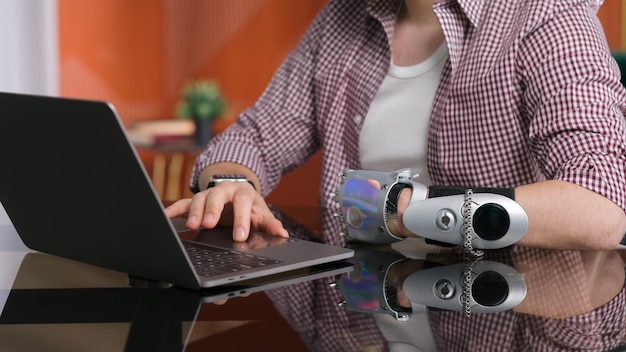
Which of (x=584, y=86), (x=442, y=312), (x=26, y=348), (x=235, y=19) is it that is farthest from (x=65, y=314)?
(x=235, y=19)

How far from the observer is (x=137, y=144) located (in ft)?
14.3

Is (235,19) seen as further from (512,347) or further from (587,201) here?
(512,347)

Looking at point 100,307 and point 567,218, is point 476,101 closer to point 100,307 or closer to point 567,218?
point 567,218

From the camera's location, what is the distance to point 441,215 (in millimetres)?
1175

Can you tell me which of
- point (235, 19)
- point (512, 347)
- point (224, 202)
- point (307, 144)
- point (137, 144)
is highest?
point (512, 347)

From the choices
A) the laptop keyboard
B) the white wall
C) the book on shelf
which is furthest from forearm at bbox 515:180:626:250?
the book on shelf

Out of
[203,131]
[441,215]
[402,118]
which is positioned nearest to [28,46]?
[203,131]

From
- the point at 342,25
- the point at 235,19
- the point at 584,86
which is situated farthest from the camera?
the point at 235,19

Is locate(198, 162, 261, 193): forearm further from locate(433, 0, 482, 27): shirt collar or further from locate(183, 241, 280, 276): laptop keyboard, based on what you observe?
locate(183, 241, 280, 276): laptop keyboard

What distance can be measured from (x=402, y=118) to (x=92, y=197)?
989mm

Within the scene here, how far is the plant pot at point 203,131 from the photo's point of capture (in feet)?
14.8

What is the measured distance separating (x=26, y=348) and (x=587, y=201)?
0.89 metres

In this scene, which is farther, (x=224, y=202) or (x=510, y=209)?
(x=224, y=202)

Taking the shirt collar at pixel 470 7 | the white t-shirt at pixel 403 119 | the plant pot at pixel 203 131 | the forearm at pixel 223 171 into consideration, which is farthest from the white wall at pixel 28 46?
the shirt collar at pixel 470 7
